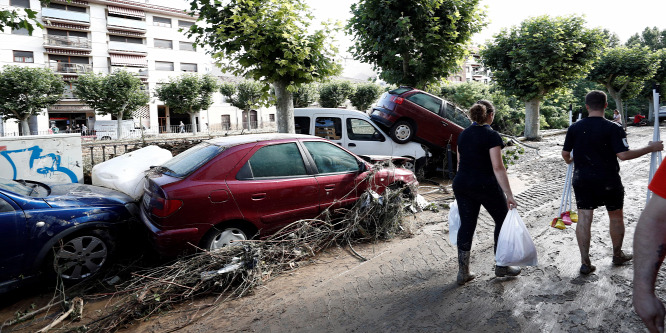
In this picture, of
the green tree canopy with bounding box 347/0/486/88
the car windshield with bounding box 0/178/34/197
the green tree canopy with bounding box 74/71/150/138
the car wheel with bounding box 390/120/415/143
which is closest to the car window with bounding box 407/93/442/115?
the car wheel with bounding box 390/120/415/143

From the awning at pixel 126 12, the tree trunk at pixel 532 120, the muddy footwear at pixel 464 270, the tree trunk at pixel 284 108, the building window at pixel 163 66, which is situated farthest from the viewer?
the building window at pixel 163 66

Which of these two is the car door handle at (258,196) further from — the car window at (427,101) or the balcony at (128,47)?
the balcony at (128,47)

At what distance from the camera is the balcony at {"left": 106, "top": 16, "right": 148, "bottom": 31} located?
40.8 m

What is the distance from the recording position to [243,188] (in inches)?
172

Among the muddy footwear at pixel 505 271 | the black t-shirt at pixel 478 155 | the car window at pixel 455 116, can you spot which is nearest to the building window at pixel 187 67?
the car window at pixel 455 116

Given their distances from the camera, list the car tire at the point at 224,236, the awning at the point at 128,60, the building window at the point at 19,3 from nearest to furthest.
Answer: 1. the car tire at the point at 224,236
2. the building window at the point at 19,3
3. the awning at the point at 128,60

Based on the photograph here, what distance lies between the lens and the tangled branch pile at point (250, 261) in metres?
3.58

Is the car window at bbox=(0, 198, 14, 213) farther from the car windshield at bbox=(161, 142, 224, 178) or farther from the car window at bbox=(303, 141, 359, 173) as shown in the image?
the car window at bbox=(303, 141, 359, 173)

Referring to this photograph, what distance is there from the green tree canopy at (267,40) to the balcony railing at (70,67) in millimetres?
37894

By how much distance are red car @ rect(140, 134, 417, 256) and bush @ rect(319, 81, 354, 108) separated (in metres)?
31.8

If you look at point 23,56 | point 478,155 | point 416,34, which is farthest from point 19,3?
point 478,155

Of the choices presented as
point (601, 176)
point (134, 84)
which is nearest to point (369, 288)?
point (601, 176)

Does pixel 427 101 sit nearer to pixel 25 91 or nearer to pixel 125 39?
pixel 25 91

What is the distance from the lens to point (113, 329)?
329 cm
